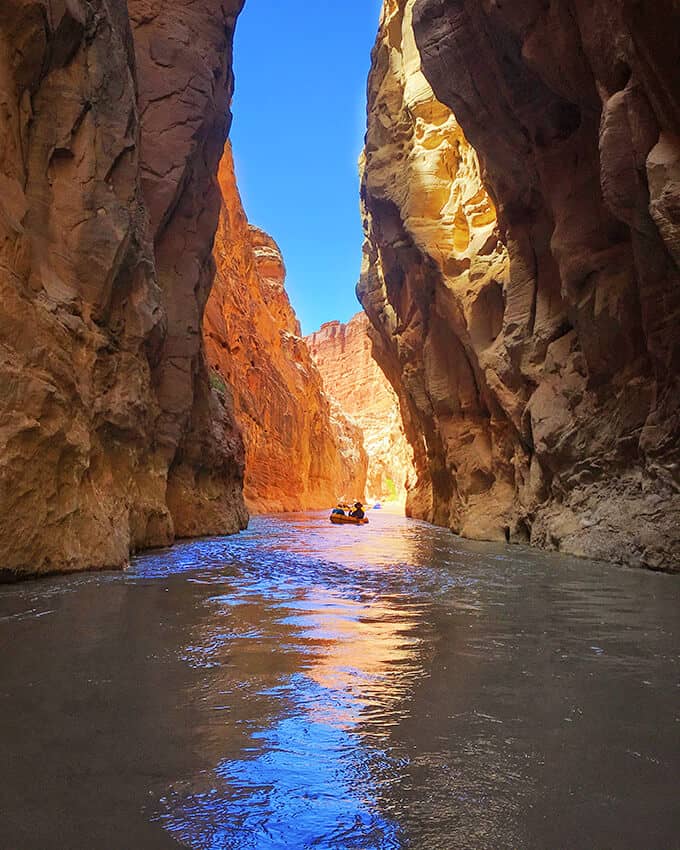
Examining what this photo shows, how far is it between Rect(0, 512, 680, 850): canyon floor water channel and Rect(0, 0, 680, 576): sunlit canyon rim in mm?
3536

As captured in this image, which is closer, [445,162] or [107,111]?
[107,111]

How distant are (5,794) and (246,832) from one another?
76 centimetres

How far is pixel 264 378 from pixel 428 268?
77.5 feet

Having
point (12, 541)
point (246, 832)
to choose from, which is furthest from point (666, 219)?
point (12, 541)

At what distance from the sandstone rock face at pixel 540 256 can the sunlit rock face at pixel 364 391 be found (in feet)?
213

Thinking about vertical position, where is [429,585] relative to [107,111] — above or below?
below

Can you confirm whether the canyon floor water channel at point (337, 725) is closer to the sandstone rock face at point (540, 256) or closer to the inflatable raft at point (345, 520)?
the sandstone rock face at point (540, 256)

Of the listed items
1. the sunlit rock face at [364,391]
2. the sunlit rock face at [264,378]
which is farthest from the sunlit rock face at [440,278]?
the sunlit rock face at [364,391]

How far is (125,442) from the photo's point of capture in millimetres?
9773

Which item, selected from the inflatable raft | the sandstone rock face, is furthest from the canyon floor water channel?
the inflatable raft

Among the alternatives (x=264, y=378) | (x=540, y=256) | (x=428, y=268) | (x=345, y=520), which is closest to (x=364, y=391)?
(x=264, y=378)

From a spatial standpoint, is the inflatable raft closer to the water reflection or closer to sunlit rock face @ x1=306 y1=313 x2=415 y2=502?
the water reflection

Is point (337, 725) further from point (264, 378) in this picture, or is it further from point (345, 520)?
point (264, 378)

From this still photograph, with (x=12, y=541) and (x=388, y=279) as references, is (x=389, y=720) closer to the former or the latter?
(x=12, y=541)
